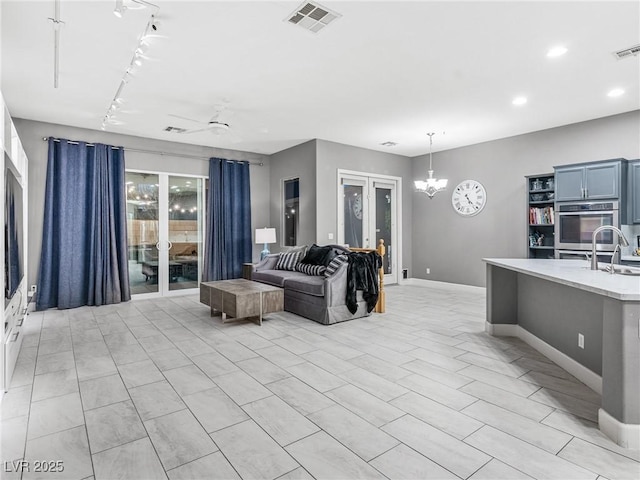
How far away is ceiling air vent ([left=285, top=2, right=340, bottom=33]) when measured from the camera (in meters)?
2.78

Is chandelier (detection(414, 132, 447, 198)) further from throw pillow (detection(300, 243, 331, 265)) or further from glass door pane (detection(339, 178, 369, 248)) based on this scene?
throw pillow (detection(300, 243, 331, 265))

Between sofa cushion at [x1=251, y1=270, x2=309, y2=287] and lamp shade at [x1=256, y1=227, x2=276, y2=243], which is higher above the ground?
lamp shade at [x1=256, y1=227, x2=276, y2=243]

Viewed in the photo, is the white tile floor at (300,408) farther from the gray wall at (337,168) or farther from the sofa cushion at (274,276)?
the gray wall at (337,168)

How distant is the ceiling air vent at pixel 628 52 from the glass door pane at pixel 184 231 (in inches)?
254

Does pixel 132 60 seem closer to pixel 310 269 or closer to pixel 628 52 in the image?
pixel 310 269

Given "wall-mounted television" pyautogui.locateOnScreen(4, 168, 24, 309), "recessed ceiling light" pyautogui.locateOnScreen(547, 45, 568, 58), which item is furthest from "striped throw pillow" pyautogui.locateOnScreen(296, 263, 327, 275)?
"recessed ceiling light" pyautogui.locateOnScreen(547, 45, 568, 58)

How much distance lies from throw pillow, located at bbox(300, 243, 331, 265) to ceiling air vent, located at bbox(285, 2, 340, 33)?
3.35 m

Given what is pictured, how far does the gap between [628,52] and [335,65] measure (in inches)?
111

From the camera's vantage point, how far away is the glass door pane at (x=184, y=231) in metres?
6.84

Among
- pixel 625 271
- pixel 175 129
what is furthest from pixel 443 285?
pixel 175 129

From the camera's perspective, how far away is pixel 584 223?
202 inches

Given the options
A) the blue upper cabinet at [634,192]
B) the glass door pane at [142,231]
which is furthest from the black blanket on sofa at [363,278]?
the glass door pane at [142,231]

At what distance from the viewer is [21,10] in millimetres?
2807

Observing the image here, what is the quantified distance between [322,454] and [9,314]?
2780 mm
